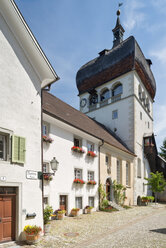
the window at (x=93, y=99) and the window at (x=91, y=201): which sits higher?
the window at (x=93, y=99)

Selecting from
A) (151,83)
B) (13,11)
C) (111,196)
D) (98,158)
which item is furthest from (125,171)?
(13,11)

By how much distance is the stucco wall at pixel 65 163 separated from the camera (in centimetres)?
1423

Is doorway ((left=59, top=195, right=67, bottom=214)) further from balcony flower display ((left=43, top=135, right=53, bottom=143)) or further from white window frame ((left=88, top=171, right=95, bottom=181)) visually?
balcony flower display ((left=43, top=135, right=53, bottom=143))

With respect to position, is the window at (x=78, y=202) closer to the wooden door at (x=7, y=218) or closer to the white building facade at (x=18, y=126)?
the white building facade at (x=18, y=126)

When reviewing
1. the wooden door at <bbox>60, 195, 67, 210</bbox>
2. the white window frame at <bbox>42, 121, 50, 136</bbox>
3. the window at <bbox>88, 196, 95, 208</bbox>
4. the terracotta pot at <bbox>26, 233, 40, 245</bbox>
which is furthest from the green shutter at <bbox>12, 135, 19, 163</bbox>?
the window at <bbox>88, 196, 95, 208</bbox>

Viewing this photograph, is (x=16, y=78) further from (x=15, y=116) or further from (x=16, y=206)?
(x=16, y=206)

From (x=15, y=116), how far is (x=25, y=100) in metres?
0.93

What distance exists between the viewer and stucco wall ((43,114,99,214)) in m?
14.2

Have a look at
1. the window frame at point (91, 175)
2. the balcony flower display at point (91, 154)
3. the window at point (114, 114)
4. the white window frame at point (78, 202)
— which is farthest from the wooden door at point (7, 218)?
the window at point (114, 114)

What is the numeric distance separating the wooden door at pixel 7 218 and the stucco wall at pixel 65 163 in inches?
194

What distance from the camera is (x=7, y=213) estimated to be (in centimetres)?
852

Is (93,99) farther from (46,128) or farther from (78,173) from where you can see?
(46,128)

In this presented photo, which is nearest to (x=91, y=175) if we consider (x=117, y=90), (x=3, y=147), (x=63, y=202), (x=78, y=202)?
(x=78, y=202)

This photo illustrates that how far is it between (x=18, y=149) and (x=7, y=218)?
2.49 m
